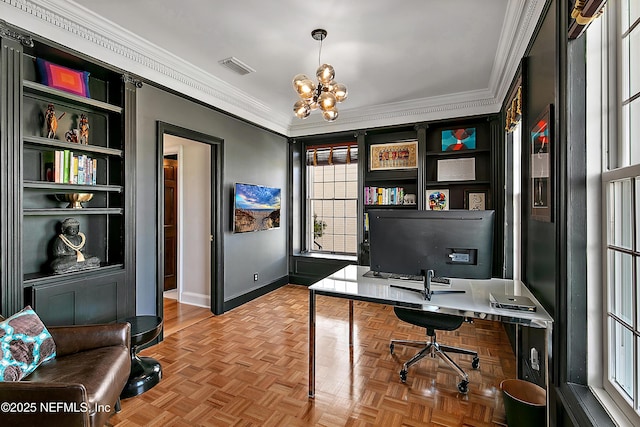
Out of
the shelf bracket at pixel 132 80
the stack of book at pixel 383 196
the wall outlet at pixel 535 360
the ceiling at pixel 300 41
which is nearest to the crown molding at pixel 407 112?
the ceiling at pixel 300 41

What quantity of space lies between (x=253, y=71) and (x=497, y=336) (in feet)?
12.5

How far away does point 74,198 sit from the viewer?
2436 mm

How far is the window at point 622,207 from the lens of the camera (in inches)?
45.2

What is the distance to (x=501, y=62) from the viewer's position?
300 cm

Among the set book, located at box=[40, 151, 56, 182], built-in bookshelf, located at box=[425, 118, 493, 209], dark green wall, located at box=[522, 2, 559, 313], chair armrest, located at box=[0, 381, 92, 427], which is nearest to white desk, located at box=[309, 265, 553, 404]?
dark green wall, located at box=[522, 2, 559, 313]

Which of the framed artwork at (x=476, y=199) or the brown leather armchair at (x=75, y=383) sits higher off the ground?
the framed artwork at (x=476, y=199)

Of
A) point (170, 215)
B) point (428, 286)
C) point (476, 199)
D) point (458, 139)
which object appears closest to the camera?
point (428, 286)

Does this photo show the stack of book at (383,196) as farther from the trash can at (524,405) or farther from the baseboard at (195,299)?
the trash can at (524,405)

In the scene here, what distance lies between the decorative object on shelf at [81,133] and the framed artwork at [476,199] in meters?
4.30

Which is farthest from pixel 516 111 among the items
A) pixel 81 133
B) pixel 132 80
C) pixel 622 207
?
pixel 81 133

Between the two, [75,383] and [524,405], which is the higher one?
[75,383]

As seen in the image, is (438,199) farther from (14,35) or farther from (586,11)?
(14,35)

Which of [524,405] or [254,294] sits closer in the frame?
[524,405]

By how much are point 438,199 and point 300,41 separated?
2.79 m
